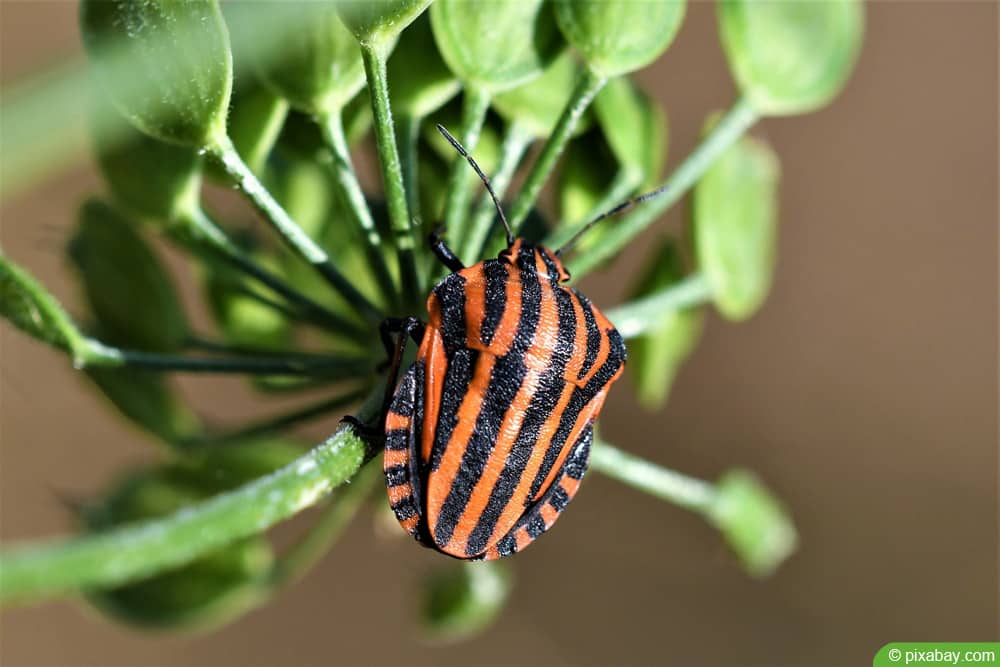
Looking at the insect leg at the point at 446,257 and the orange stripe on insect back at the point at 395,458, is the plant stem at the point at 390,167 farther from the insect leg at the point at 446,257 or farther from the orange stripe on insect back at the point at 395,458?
the orange stripe on insect back at the point at 395,458

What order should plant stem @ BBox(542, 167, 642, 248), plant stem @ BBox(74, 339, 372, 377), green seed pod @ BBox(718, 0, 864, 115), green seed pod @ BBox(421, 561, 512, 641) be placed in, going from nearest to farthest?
plant stem @ BBox(74, 339, 372, 377) → plant stem @ BBox(542, 167, 642, 248) → green seed pod @ BBox(718, 0, 864, 115) → green seed pod @ BBox(421, 561, 512, 641)

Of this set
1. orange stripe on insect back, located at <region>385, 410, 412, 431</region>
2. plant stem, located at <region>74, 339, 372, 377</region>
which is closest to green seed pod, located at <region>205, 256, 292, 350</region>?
plant stem, located at <region>74, 339, 372, 377</region>

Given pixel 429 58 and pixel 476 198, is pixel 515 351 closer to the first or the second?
pixel 429 58

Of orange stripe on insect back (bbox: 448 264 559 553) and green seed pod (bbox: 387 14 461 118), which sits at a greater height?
green seed pod (bbox: 387 14 461 118)

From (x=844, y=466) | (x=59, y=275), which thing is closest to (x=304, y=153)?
(x=59, y=275)

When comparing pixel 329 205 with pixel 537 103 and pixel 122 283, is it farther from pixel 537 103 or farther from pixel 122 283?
pixel 537 103

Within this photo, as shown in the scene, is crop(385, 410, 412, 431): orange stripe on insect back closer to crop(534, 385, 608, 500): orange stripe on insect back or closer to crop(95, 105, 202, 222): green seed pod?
crop(534, 385, 608, 500): orange stripe on insect back
